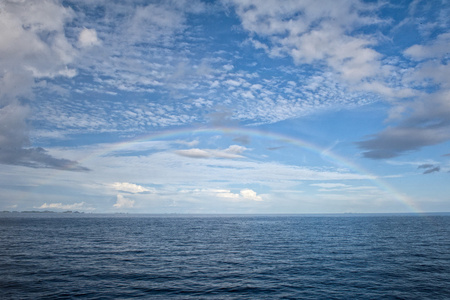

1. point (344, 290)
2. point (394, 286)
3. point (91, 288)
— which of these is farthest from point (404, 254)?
point (91, 288)

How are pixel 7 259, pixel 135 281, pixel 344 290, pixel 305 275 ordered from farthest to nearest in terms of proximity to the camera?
pixel 7 259 < pixel 305 275 < pixel 135 281 < pixel 344 290

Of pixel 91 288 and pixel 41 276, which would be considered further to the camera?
pixel 41 276

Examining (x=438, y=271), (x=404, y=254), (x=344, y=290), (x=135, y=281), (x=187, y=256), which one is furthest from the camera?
(x=404, y=254)

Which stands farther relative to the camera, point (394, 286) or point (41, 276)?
point (41, 276)

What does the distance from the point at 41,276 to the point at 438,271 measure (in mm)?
50481

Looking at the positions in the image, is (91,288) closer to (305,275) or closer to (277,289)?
(277,289)

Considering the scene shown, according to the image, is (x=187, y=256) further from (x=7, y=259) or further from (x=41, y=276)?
(x=7, y=259)

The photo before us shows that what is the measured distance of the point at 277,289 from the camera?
94.4 feet

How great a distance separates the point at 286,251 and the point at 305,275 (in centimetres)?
1773

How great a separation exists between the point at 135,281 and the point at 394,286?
2854 cm

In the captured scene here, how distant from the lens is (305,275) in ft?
113

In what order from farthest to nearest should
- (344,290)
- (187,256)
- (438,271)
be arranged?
(187,256) < (438,271) < (344,290)

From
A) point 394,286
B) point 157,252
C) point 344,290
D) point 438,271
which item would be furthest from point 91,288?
point 438,271

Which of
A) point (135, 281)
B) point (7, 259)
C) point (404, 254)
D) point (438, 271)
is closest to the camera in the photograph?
point (135, 281)
